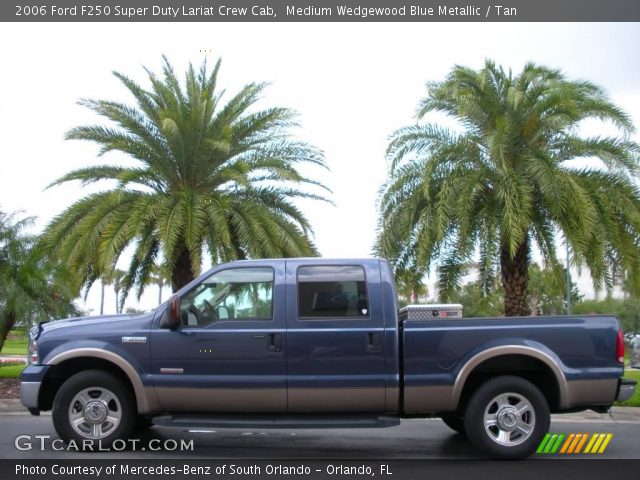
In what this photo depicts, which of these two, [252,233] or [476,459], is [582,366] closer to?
[476,459]

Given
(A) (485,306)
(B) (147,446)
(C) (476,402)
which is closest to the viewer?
(C) (476,402)

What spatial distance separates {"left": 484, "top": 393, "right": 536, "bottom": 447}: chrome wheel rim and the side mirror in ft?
10.9

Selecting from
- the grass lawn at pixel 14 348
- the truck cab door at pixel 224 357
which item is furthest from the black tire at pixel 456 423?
the grass lawn at pixel 14 348

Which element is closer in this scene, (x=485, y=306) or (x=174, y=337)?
(x=174, y=337)

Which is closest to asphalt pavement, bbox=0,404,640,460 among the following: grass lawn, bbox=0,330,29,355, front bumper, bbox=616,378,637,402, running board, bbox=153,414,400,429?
running board, bbox=153,414,400,429

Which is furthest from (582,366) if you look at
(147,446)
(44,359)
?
(44,359)

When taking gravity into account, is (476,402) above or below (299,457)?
above

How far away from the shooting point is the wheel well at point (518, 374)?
7754 millimetres

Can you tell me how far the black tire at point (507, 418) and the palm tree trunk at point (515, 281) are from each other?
28.0 feet

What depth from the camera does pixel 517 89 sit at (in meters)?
15.7

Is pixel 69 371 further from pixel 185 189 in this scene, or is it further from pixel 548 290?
pixel 548 290

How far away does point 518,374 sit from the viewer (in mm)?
7977

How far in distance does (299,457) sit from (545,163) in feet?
29.4

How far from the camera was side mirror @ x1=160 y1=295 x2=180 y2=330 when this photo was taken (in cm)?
779
